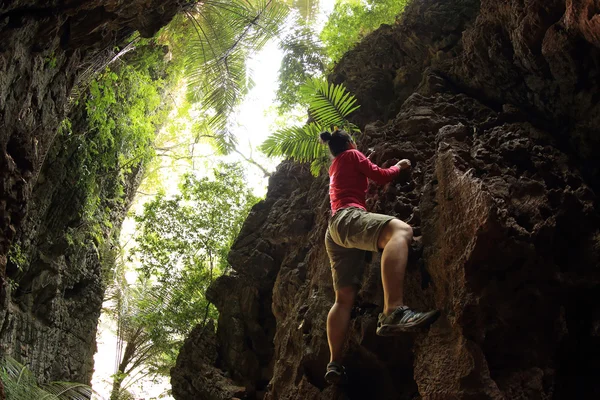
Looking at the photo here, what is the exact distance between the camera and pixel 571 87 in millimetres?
3896

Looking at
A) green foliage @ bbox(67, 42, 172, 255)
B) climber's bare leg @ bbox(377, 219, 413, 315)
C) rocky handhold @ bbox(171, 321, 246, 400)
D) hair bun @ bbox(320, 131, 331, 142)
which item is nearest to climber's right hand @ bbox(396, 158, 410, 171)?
hair bun @ bbox(320, 131, 331, 142)

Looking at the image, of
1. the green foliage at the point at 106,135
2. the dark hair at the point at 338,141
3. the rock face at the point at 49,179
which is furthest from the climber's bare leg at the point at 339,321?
the green foliage at the point at 106,135

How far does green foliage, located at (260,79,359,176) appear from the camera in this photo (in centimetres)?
558

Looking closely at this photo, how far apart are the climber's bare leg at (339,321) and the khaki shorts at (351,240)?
79 mm

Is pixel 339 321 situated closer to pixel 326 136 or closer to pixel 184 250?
pixel 326 136

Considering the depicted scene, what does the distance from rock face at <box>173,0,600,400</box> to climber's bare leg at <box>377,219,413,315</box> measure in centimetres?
35

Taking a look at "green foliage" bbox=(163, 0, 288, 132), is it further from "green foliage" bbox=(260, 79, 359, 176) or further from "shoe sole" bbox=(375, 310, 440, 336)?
"shoe sole" bbox=(375, 310, 440, 336)

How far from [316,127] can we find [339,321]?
279 centimetres

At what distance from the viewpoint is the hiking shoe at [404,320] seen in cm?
316

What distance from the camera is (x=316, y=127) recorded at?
586cm

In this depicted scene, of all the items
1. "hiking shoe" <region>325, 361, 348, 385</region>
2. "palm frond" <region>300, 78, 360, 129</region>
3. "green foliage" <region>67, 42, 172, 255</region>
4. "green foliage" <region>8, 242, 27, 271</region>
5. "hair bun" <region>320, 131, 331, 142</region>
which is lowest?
"hiking shoe" <region>325, 361, 348, 385</region>

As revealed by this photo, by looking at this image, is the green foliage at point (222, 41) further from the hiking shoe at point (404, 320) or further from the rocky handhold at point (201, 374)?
the hiking shoe at point (404, 320)

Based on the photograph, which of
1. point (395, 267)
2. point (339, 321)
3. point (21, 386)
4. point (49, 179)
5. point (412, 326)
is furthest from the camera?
point (49, 179)

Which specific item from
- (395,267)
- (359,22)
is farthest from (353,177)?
(359,22)
